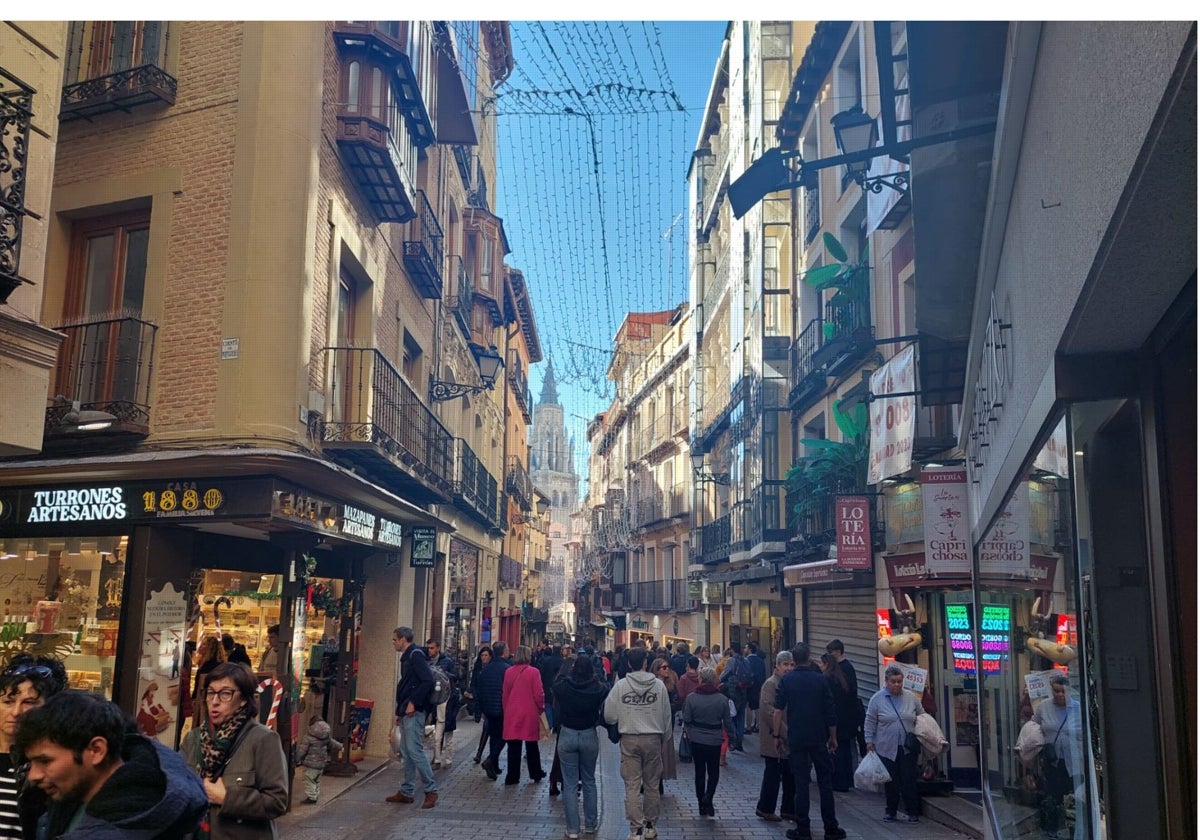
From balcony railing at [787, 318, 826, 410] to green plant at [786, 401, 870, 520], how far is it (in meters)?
1.66

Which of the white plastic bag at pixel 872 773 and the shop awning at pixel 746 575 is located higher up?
the shop awning at pixel 746 575

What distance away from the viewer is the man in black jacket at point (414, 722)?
11773 mm

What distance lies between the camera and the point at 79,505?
35.1 ft

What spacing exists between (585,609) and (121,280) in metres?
62.6

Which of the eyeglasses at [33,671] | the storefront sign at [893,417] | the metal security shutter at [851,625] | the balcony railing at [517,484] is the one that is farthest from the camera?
the balcony railing at [517,484]

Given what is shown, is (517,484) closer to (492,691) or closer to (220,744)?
(492,691)

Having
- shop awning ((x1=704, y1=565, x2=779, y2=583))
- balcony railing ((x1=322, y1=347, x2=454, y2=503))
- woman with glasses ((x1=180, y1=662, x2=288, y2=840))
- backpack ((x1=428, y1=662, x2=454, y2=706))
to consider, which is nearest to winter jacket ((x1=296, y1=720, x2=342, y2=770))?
backpack ((x1=428, y1=662, x2=454, y2=706))

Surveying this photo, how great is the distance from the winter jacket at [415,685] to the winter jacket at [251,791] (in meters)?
7.03

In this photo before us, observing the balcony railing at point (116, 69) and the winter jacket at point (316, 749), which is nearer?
the balcony railing at point (116, 69)

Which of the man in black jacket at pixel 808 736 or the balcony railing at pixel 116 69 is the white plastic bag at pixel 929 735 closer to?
the man in black jacket at pixel 808 736

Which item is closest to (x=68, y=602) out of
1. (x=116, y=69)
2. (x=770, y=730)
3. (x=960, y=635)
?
(x=116, y=69)

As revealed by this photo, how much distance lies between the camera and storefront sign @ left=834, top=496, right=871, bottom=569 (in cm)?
1658

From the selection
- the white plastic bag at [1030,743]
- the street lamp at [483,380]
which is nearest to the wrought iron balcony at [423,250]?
the street lamp at [483,380]

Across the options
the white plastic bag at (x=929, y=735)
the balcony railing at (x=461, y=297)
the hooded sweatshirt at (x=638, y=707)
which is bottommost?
the white plastic bag at (x=929, y=735)
